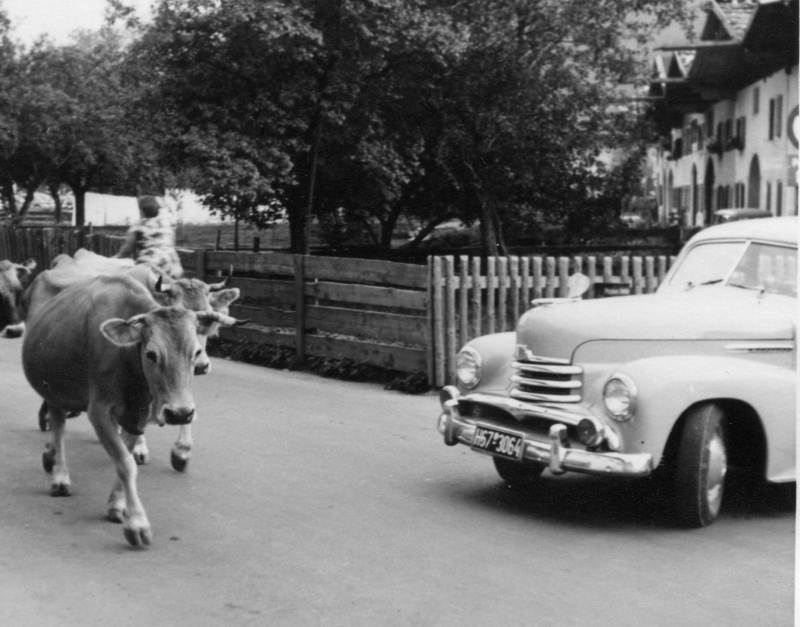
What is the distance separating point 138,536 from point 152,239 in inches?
197

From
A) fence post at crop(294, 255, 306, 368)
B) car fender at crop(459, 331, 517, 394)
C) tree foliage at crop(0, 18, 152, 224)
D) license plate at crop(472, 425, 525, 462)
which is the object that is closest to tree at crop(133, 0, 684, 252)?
fence post at crop(294, 255, 306, 368)

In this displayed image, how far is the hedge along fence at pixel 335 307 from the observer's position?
13.1 metres

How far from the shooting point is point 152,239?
36.8 ft

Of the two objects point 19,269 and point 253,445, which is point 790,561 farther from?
point 19,269

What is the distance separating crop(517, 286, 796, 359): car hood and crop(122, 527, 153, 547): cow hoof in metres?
2.65

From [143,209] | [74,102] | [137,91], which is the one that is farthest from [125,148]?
[143,209]

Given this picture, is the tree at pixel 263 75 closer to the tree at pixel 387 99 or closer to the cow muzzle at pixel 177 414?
the tree at pixel 387 99

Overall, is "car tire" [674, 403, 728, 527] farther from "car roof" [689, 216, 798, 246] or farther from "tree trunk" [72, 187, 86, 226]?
"tree trunk" [72, 187, 86, 226]

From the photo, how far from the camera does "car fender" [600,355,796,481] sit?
277 inches

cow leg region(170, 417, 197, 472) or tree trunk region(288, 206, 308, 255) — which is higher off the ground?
tree trunk region(288, 206, 308, 255)

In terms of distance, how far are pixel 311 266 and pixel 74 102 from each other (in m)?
31.6

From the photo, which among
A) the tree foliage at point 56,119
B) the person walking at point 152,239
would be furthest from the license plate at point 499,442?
the tree foliage at point 56,119

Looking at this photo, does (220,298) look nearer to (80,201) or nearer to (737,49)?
(737,49)

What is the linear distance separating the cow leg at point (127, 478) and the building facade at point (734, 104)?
673 inches
